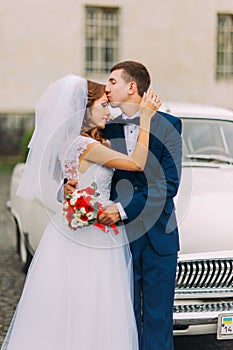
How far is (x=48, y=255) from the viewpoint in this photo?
387 cm

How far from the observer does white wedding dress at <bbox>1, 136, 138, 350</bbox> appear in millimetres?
3795

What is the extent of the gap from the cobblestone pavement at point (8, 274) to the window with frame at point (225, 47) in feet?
43.5

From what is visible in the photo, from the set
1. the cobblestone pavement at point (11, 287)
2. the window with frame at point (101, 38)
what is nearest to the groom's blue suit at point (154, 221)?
the cobblestone pavement at point (11, 287)

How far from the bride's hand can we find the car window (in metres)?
2.17

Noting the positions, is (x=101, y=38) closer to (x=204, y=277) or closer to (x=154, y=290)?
(x=204, y=277)

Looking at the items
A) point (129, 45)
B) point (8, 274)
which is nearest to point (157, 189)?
point (8, 274)

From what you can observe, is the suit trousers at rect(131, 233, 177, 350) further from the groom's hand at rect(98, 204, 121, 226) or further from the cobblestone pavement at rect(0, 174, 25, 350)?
the cobblestone pavement at rect(0, 174, 25, 350)

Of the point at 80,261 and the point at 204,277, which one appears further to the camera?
the point at 204,277

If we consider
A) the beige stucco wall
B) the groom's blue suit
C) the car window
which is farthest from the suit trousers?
the beige stucco wall

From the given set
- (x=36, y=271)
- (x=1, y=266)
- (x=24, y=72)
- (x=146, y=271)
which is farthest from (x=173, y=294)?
(x=24, y=72)

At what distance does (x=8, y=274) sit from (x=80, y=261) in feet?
10.2

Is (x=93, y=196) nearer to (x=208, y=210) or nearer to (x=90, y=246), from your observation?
(x=90, y=246)

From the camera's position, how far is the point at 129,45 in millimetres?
20250

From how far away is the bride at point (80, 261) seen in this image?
149 inches
